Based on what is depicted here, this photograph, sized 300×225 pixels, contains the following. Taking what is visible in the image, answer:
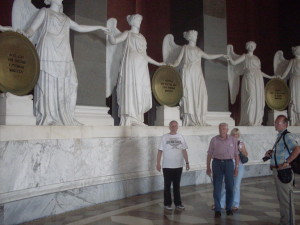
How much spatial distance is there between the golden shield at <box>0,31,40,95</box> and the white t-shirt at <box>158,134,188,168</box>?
2.52 m

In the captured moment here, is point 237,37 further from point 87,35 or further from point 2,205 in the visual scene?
point 2,205

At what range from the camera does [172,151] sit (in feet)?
20.2

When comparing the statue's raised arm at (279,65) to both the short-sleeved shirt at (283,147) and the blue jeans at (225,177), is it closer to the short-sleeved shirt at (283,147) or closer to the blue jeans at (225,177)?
the blue jeans at (225,177)

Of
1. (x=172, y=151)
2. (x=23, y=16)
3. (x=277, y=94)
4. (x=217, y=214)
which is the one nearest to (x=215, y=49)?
(x=277, y=94)

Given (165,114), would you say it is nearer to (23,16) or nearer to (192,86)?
(192,86)

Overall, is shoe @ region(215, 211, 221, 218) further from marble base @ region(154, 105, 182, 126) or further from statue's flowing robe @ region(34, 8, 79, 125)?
marble base @ region(154, 105, 182, 126)

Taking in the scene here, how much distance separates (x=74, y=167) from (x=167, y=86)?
364 centimetres

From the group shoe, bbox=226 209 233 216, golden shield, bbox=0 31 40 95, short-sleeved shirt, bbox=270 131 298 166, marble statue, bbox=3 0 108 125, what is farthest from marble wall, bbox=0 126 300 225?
short-sleeved shirt, bbox=270 131 298 166

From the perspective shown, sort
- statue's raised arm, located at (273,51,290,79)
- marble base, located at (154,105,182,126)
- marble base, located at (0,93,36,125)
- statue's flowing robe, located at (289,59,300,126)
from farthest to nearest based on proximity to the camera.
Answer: statue's raised arm, located at (273,51,290,79), statue's flowing robe, located at (289,59,300,126), marble base, located at (154,105,182,126), marble base, located at (0,93,36,125)

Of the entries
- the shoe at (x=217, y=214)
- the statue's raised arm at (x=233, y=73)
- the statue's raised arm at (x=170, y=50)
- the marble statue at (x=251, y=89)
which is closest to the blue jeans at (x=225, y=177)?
the shoe at (x=217, y=214)

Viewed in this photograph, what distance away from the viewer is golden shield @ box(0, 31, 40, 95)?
18.9 feet

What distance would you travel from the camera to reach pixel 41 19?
6.53m

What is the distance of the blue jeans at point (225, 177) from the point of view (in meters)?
5.75

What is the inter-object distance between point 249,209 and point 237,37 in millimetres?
9189
